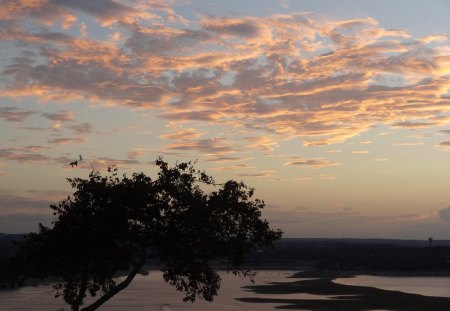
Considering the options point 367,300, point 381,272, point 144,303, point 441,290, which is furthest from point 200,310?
point 381,272

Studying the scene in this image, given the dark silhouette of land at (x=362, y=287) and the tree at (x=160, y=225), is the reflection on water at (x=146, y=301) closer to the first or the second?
the dark silhouette of land at (x=362, y=287)

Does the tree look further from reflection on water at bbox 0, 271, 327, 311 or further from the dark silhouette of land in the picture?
reflection on water at bbox 0, 271, 327, 311

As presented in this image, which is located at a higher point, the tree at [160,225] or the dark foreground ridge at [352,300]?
the tree at [160,225]

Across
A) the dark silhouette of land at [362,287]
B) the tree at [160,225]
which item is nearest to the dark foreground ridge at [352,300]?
the dark silhouette of land at [362,287]

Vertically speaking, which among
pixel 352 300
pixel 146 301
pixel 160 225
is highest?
pixel 160 225

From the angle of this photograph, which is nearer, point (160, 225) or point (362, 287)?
point (160, 225)

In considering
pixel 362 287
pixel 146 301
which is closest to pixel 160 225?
pixel 146 301

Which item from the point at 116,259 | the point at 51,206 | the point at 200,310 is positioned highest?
the point at 51,206

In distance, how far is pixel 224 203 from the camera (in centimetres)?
2778

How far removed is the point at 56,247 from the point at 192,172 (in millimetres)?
6469

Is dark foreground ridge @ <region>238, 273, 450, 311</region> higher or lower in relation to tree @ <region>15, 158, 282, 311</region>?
lower

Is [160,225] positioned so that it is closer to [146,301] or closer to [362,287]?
[146,301]

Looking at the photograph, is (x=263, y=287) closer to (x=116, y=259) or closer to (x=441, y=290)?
(x=441, y=290)

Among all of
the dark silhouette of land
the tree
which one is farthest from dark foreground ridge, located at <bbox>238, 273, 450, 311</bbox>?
the tree
